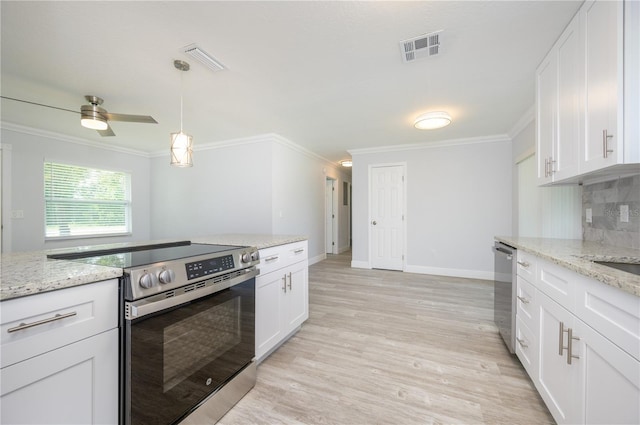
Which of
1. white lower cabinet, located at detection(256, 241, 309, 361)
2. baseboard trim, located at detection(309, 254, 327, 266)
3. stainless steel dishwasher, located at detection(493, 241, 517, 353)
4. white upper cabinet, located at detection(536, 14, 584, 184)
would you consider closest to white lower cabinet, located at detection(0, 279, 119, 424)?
white lower cabinet, located at detection(256, 241, 309, 361)

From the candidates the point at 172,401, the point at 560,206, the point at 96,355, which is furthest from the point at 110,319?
the point at 560,206

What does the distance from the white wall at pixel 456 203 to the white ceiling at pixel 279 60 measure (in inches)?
35.9

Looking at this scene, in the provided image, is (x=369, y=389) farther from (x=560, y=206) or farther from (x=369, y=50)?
(x=560, y=206)

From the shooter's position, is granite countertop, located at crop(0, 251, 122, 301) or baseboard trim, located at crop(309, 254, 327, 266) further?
baseboard trim, located at crop(309, 254, 327, 266)

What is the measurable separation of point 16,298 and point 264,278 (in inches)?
48.7

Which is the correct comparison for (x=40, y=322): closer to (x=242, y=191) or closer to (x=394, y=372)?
(x=394, y=372)

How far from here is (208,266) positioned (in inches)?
52.6

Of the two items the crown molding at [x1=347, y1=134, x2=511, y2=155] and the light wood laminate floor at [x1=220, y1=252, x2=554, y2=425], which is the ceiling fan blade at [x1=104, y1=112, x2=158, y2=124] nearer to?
the light wood laminate floor at [x1=220, y1=252, x2=554, y2=425]

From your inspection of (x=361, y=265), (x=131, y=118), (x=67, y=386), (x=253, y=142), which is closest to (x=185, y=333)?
(x=67, y=386)

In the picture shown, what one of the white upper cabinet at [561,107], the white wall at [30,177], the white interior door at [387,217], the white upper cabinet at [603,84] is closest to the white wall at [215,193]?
the white wall at [30,177]

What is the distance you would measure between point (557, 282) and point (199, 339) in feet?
6.19

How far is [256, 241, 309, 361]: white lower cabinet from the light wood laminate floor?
0.57 ft

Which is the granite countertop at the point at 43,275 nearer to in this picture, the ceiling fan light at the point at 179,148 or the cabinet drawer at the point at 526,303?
the ceiling fan light at the point at 179,148

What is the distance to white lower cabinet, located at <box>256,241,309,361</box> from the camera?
183 cm
